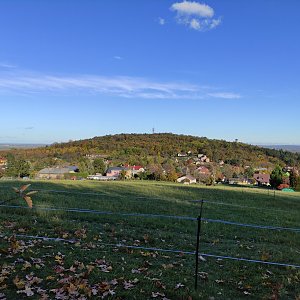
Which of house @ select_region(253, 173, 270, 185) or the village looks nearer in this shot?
the village

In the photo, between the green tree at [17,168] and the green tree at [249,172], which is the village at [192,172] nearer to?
the green tree at [249,172]

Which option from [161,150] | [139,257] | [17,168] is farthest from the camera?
[161,150]

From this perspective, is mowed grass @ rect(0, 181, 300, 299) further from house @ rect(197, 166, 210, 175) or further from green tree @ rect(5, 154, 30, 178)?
house @ rect(197, 166, 210, 175)

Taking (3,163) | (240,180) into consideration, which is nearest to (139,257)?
(3,163)

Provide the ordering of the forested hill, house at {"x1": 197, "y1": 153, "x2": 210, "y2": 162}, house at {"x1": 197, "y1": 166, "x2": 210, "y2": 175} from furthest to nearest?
house at {"x1": 197, "y1": 153, "x2": 210, "y2": 162}
the forested hill
house at {"x1": 197, "y1": 166, "x2": 210, "y2": 175}

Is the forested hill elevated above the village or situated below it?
above

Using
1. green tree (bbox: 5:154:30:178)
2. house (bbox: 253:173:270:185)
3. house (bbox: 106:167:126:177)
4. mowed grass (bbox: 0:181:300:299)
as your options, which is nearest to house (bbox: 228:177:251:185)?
house (bbox: 253:173:270:185)

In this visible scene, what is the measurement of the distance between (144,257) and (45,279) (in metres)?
2.01

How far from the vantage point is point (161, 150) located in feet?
303

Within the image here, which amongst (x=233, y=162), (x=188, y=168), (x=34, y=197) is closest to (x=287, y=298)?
(x=34, y=197)

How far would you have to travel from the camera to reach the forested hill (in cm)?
8431

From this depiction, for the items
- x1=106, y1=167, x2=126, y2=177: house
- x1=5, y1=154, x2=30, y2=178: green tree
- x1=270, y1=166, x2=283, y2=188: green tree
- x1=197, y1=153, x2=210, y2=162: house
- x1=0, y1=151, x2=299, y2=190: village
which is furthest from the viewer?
x1=197, y1=153, x2=210, y2=162: house

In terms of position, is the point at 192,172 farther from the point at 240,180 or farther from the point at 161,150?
the point at 161,150

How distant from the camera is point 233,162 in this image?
280 feet
